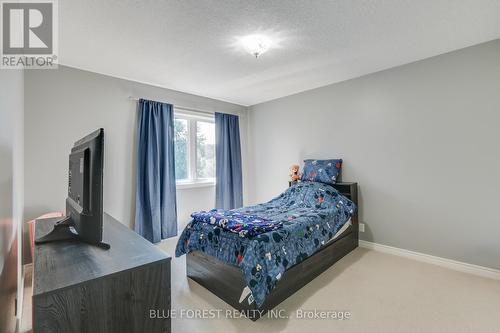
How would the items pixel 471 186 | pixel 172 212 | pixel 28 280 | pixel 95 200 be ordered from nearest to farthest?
pixel 95 200, pixel 28 280, pixel 471 186, pixel 172 212

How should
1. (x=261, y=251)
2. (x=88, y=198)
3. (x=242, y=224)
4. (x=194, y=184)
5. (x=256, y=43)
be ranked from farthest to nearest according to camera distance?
(x=194, y=184), (x=256, y=43), (x=242, y=224), (x=261, y=251), (x=88, y=198)

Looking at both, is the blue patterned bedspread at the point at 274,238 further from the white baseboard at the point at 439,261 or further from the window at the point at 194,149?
the window at the point at 194,149

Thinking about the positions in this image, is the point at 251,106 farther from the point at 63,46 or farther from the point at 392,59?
the point at 63,46

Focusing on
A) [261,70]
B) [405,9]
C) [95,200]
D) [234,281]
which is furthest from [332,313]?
[261,70]

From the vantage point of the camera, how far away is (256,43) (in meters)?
2.33

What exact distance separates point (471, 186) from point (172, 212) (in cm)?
375

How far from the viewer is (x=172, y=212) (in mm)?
3594

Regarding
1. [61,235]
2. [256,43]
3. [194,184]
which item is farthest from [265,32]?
[194,184]

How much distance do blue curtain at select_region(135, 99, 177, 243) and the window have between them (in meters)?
0.31

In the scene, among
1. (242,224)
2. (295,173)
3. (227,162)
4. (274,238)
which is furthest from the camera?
(227,162)

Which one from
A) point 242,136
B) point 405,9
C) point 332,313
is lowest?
point 332,313

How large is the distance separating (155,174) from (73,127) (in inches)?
44.0

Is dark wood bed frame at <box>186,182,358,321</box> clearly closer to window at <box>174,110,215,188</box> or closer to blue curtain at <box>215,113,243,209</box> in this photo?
window at <box>174,110,215,188</box>

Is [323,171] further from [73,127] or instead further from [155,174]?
[73,127]
